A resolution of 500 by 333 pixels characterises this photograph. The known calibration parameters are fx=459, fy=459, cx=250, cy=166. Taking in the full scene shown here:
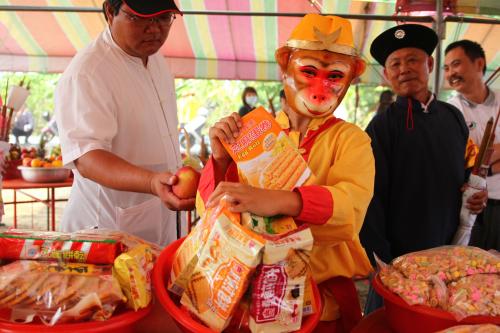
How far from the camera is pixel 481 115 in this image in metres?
2.94

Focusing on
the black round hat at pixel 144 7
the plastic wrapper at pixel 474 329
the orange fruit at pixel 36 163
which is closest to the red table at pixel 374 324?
the plastic wrapper at pixel 474 329

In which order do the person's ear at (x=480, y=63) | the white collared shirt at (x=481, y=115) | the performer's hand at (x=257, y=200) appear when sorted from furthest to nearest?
1. the person's ear at (x=480, y=63)
2. the white collared shirt at (x=481, y=115)
3. the performer's hand at (x=257, y=200)

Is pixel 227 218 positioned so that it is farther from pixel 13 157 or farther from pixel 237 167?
pixel 13 157

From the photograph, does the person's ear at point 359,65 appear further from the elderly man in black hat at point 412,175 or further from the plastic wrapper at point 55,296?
the elderly man in black hat at point 412,175

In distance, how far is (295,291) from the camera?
81 centimetres

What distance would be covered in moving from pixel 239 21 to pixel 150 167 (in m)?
5.05

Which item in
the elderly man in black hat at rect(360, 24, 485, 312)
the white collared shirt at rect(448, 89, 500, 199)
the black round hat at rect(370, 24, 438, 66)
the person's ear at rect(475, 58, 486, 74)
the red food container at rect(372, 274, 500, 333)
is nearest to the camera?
the red food container at rect(372, 274, 500, 333)

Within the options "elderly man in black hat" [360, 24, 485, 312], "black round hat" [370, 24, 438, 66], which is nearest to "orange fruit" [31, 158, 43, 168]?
"elderly man in black hat" [360, 24, 485, 312]

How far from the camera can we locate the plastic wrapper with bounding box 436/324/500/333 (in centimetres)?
89

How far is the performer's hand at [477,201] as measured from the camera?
2.12m

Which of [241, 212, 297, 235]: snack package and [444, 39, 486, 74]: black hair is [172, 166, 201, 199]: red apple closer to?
[241, 212, 297, 235]: snack package

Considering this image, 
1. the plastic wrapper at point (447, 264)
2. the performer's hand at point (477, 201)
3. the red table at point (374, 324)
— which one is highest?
the performer's hand at point (477, 201)

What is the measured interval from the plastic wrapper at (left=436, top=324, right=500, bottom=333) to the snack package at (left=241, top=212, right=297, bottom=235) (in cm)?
37

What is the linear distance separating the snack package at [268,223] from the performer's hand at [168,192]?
27 centimetres
